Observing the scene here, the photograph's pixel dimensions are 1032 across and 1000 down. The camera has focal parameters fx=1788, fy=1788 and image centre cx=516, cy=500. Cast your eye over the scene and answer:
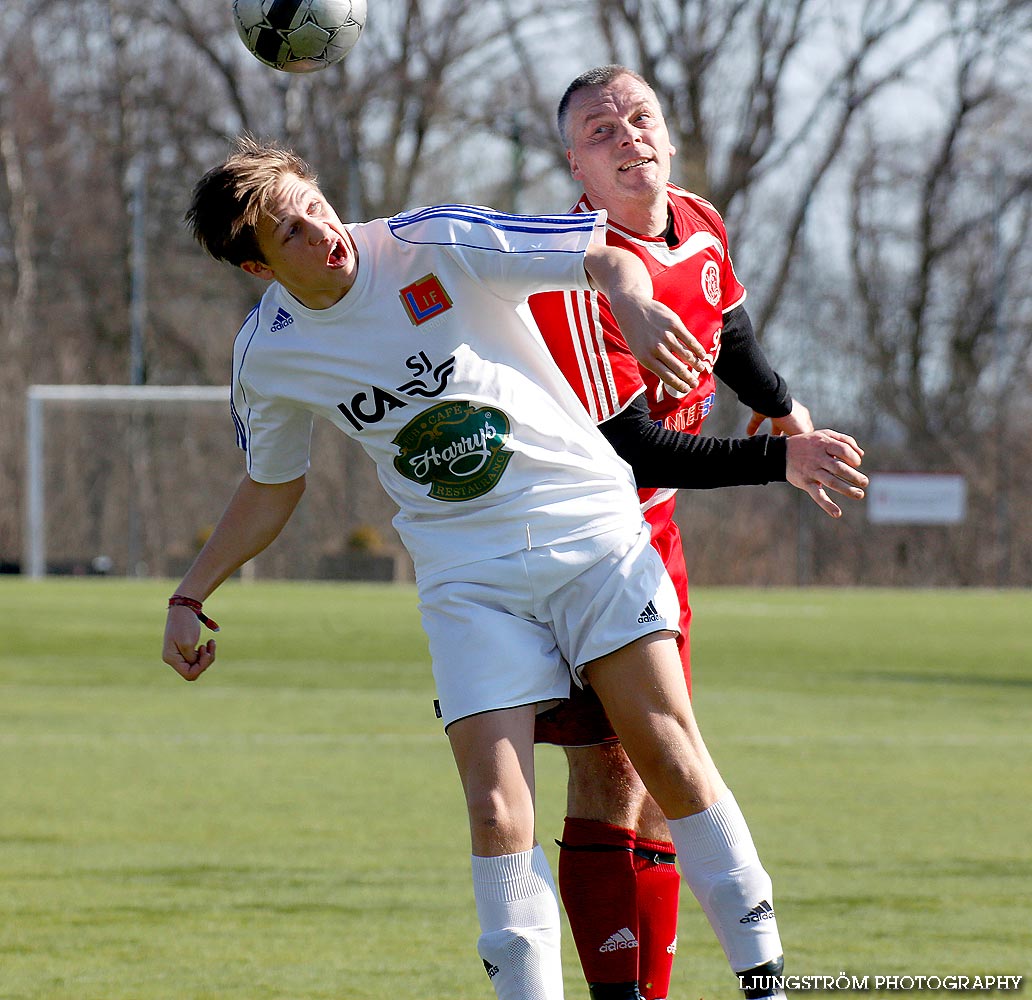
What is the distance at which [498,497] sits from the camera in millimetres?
3553

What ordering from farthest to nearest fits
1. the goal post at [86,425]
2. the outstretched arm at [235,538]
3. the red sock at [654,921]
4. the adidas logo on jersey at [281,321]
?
the goal post at [86,425], the red sock at [654,921], the outstretched arm at [235,538], the adidas logo on jersey at [281,321]

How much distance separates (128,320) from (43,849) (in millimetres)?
28698

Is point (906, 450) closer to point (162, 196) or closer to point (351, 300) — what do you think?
point (162, 196)

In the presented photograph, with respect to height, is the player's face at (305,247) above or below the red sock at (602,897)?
above

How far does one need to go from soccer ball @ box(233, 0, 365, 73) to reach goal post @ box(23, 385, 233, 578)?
81.5 ft

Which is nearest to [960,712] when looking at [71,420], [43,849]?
[43,849]

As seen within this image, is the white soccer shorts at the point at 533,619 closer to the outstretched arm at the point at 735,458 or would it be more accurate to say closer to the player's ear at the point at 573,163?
the outstretched arm at the point at 735,458

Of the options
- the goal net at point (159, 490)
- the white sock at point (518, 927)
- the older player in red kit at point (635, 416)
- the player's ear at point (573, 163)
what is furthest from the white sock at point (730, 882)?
the goal net at point (159, 490)

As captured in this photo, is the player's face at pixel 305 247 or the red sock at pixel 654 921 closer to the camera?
the player's face at pixel 305 247

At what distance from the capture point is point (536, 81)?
3272 centimetres

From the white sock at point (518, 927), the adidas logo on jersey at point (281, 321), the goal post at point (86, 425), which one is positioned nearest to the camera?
the white sock at point (518, 927)

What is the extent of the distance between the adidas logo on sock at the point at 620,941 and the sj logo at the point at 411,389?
122 centimetres

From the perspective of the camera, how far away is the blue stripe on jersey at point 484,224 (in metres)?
3.53

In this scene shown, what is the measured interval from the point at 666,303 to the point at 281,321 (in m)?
0.83
